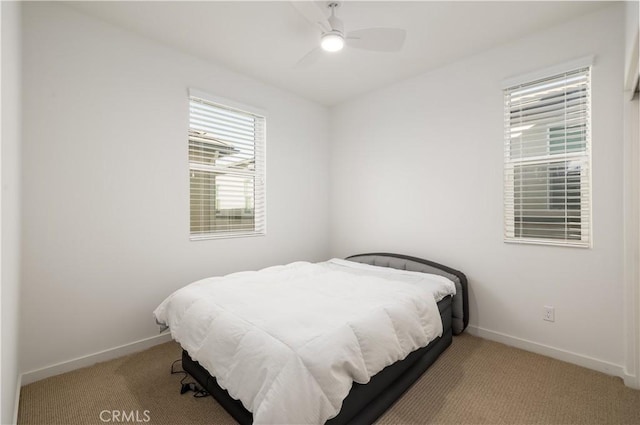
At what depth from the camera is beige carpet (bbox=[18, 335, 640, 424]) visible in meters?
1.70

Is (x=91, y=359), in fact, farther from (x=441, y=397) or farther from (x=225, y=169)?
(x=441, y=397)

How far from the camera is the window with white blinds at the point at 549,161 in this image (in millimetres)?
2285

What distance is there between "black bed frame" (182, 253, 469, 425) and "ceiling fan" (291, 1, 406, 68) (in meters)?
2.07

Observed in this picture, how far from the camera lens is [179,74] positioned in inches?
109

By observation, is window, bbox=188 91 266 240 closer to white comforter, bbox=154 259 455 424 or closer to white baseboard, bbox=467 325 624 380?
white comforter, bbox=154 259 455 424

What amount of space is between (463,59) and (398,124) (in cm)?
88

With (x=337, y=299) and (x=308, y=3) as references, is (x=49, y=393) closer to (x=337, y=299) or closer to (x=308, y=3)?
(x=337, y=299)

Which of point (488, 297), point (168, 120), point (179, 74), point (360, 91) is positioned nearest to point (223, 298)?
point (168, 120)

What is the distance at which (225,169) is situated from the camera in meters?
3.16

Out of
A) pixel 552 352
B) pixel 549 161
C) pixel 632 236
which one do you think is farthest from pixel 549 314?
pixel 549 161

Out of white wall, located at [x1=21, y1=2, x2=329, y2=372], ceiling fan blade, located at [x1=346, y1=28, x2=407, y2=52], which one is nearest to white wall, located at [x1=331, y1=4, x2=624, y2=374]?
ceiling fan blade, located at [x1=346, y1=28, x2=407, y2=52]

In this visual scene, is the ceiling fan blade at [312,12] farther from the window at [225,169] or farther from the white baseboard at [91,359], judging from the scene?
the white baseboard at [91,359]
